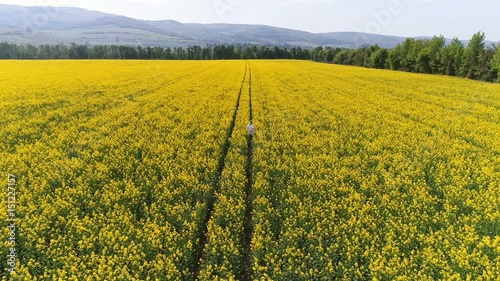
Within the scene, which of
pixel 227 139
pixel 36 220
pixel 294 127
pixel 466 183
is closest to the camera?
pixel 36 220

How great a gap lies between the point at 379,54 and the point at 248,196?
96.5 m

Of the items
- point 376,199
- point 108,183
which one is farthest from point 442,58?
point 108,183

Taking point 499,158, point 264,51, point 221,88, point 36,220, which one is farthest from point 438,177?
point 264,51

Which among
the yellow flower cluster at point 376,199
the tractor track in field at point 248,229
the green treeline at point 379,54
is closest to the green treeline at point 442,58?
the green treeline at point 379,54

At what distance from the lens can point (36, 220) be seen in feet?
33.3

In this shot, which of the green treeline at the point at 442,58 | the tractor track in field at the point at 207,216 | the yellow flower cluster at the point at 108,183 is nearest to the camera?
the yellow flower cluster at the point at 108,183

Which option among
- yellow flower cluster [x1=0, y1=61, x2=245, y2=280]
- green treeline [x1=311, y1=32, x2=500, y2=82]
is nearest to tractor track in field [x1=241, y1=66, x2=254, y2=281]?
yellow flower cluster [x1=0, y1=61, x2=245, y2=280]

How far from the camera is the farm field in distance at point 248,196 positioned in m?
8.83

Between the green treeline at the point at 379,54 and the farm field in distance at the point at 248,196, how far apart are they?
2210 inches

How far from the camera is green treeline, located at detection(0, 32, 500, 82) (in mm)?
68562

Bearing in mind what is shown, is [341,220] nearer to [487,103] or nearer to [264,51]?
[487,103]

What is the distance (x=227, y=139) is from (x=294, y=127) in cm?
488

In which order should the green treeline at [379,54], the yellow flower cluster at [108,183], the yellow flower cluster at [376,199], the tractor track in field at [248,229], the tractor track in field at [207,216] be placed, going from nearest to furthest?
the yellow flower cluster at [376,199]
the yellow flower cluster at [108,183]
the tractor track in field at [248,229]
the tractor track in field at [207,216]
the green treeline at [379,54]

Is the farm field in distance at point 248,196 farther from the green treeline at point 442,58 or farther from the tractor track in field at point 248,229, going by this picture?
the green treeline at point 442,58
